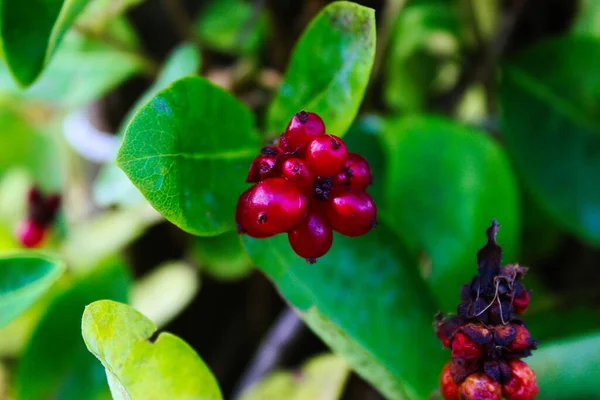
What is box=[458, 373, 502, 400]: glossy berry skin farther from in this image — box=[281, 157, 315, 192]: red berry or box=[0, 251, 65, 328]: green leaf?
box=[0, 251, 65, 328]: green leaf

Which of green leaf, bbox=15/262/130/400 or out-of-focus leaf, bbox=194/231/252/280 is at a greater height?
green leaf, bbox=15/262/130/400

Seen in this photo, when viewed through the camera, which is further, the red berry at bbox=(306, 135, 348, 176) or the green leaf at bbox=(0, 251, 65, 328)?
the green leaf at bbox=(0, 251, 65, 328)

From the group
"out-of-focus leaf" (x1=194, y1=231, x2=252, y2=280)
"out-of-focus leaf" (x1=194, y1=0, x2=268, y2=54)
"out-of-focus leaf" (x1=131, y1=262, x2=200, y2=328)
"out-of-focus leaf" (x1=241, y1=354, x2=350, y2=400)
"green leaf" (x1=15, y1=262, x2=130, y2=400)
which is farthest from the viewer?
"out-of-focus leaf" (x1=194, y1=231, x2=252, y2=280)

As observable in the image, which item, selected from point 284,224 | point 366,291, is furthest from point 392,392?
point 284,224

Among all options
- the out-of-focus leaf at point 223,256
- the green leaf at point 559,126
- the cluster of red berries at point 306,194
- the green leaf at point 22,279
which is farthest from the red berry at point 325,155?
the out-of-focus leaf at point 223,256

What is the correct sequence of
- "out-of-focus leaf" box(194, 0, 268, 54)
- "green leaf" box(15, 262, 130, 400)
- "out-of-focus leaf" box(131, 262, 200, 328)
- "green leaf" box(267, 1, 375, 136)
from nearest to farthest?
Answer: "green leaf" box(267, 1, 375, 136) → "green leaf" box(15, 262, 130, 400) → "out-of-focus leaf" box(131, 262, 200, 328) → "out-of-focus leaf" box(194, 0, 268, 54)

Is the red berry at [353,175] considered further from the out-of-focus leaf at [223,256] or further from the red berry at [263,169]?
the out-of-focus leaf at [223,256]

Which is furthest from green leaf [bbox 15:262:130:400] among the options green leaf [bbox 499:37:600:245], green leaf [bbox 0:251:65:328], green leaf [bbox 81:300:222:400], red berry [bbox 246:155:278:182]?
green leaf [bbox 499:37:600:245]
